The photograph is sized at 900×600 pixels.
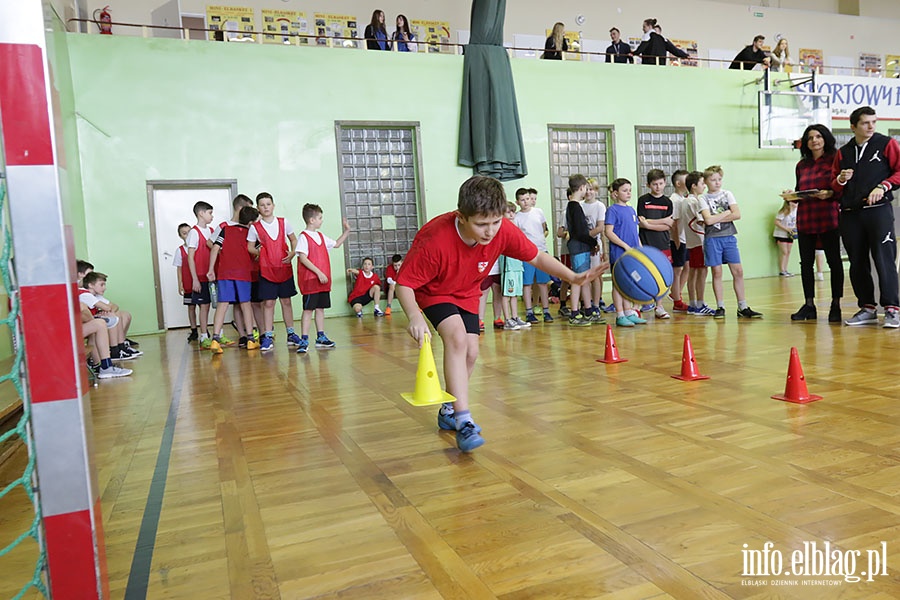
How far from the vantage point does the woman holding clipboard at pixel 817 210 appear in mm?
6027

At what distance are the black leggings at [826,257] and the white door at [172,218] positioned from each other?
7540 millimetres

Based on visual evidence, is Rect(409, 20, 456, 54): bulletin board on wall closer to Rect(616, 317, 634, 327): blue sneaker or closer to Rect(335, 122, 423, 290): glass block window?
Rect(335, 122, 423, 290): glass block window

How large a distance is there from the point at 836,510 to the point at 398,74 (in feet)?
31.4

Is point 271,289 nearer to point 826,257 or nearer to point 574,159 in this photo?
point 826,257

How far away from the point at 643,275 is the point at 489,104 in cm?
760

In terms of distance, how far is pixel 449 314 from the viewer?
3133mm

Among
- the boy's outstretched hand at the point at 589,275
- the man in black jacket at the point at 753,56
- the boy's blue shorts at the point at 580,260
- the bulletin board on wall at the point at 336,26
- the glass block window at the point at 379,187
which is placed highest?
the bulletin board on wall at the point at 336,26

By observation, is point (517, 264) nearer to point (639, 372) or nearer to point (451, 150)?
point (639, 372)

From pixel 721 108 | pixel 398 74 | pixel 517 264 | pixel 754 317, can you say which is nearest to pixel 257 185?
pixel 398 74

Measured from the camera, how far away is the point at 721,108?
12.6 metres

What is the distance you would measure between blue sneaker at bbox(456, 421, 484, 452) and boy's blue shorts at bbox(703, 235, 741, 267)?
15.6 feet

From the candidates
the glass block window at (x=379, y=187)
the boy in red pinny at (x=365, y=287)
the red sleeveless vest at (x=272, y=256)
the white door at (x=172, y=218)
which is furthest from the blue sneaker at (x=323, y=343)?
the white door at (x=172, y=218)

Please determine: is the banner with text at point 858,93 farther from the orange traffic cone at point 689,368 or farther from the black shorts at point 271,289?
the black shorts at point 271,289

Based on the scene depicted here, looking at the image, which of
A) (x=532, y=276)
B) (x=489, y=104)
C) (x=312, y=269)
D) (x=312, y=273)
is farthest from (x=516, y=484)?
(x=489, y=104)
